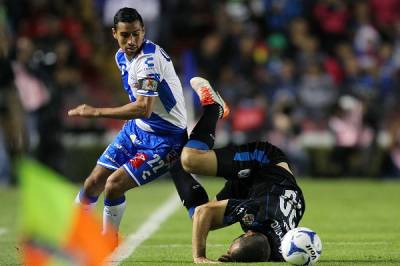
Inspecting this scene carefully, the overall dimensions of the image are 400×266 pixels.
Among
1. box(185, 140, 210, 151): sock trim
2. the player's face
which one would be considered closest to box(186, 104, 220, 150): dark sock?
box(185, 140, 210, 151): sock trim

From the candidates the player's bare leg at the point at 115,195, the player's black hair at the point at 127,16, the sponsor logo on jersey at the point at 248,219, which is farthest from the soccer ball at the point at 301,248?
the player's black hair at the point at 127,16

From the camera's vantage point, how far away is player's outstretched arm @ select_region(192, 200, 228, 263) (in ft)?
27.6

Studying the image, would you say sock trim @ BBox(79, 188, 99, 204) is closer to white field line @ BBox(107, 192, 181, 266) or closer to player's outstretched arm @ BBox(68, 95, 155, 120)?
white field line @ BBox(107, 192, 181, 266)

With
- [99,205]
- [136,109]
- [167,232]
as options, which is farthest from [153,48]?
A: [99,205]

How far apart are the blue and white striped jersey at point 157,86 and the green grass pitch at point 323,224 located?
46.9 inches

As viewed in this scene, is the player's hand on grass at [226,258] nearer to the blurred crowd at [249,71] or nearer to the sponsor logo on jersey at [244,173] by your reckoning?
the sponsor logo on jersey at [244,173]

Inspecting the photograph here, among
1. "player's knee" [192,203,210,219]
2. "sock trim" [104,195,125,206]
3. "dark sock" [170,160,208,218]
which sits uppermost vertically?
"player's knee" [192,203,210,219]

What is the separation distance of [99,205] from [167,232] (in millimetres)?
3587

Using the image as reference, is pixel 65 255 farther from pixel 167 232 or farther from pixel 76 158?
pixel 76 158

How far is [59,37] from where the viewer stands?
65.0 ft

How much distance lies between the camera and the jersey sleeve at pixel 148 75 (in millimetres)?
8797

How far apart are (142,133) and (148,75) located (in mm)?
708

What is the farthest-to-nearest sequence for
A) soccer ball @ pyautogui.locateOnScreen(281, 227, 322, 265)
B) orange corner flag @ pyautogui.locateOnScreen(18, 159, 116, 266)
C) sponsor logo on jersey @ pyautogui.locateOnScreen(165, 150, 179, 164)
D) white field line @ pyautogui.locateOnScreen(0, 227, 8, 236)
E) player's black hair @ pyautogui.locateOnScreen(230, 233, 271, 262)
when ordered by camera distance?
1. white field line @ pyautogui.locateOnScreen(0, 227, 8, 236)
2. sponsor logo on jersey @ pyautogui.locateOnScreen(165, 150, 179, 164)
3. player's black hair @ pyautogui.locateOnScreen(230, 233, 271, 262)
4. soccer ball @ pyautogui.locateOnScreen(281, 227, 322, 265)
5. orange corner flag @ pyautogui.locateOnScreen(18, 159, 116, 266)

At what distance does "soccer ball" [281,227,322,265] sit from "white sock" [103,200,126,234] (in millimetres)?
2051
